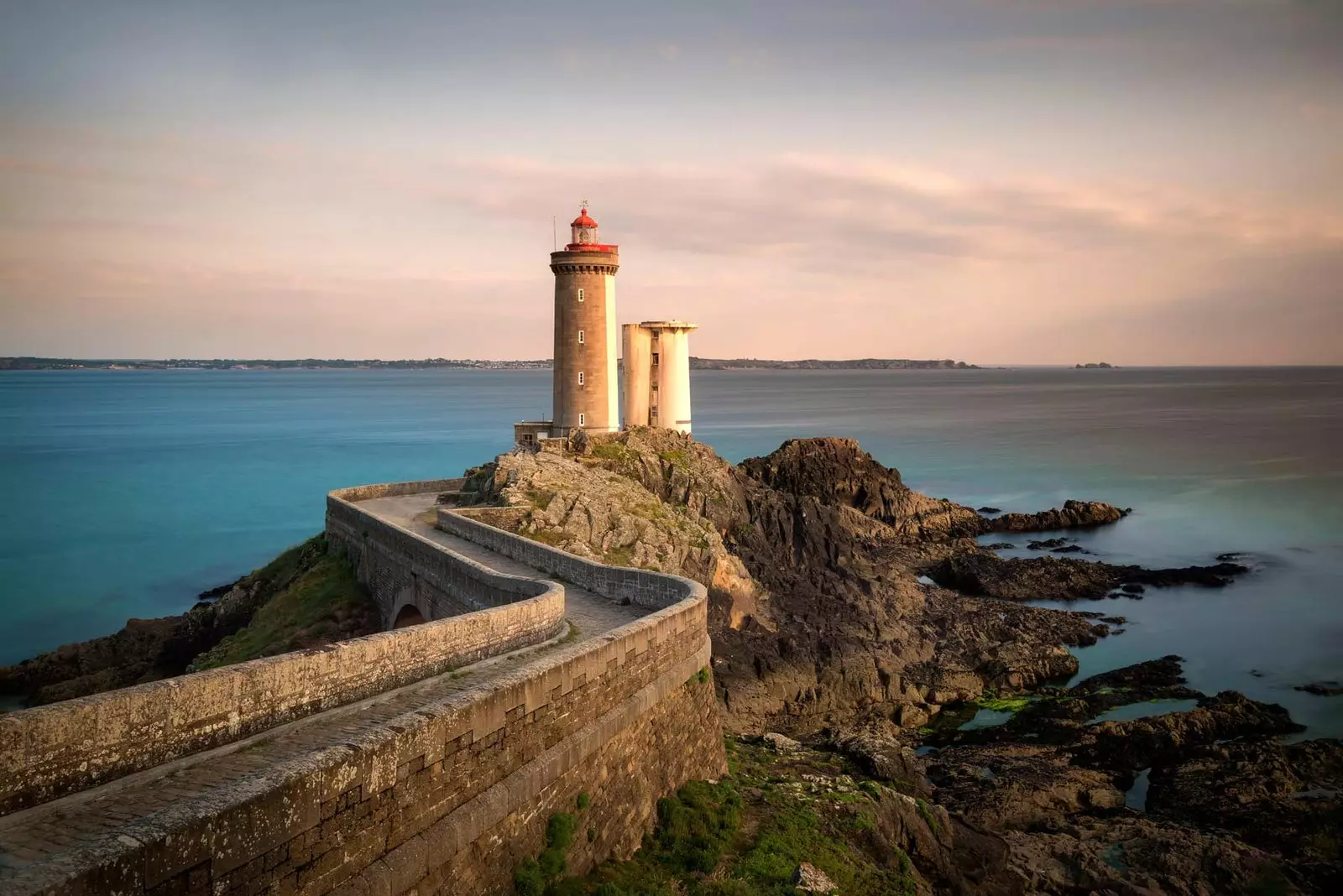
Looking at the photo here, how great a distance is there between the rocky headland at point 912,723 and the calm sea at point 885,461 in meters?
2.70

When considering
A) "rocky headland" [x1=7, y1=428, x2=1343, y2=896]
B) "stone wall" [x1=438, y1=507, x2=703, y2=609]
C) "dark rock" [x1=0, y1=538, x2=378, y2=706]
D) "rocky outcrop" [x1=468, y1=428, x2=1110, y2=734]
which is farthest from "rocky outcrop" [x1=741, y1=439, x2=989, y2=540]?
"stone wall" [x1=438, y1=507, x2=703, y2=609]

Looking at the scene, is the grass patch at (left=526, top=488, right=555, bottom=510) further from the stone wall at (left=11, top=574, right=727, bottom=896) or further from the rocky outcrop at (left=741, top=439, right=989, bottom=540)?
the rocky outcrop at (left=741, top=439, right=989, bottom=540)

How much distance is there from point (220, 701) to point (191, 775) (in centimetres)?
81

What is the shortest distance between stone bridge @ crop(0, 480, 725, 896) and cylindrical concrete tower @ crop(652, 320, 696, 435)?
1047 inches

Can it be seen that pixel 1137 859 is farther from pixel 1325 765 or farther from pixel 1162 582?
pixel 1162 582

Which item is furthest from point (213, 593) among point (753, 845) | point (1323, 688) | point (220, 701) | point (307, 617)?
point (1323, 688)

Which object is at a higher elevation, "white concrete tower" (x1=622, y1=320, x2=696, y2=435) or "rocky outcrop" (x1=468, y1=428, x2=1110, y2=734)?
Answer: "white concrete tower" (x1=622, y1=320, x2=696, y2=435)

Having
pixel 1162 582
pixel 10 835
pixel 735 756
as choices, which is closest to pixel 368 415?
pixel 1162 582

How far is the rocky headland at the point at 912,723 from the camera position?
13672mm

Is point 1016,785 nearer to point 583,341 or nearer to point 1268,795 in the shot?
point 1268,795

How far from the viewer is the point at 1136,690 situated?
2616cm

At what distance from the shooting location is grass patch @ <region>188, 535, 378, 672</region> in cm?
2292

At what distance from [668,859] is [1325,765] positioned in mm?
16068

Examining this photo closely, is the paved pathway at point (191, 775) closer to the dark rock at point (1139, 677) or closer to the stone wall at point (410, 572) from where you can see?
the stone wall at point (410, 572)
